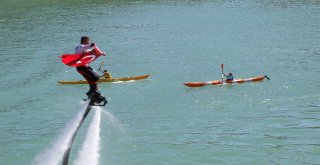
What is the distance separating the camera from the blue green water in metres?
32.6

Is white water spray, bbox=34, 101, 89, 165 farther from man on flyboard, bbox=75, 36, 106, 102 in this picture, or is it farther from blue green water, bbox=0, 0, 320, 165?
blue green water, bbox=0, 0, 320, 165

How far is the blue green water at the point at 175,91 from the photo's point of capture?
3262cm

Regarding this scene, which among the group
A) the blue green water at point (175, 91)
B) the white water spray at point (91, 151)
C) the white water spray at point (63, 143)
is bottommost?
the blue green water at point (175, 91)

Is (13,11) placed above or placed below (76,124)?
below

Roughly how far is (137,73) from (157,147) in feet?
75.5

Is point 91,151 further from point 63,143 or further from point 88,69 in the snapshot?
point 63,143

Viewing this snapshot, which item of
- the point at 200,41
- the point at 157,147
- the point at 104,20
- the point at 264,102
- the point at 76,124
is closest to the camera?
the point at 76,124

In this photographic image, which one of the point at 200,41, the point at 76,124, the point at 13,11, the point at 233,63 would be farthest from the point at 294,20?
the point at 76,124

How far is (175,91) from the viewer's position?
157 feet

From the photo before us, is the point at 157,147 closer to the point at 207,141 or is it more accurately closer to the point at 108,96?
the point at 207,141

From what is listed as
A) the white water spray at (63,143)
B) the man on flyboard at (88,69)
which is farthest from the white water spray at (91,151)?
the white water spray at (63,143)

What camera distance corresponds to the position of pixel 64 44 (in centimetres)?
7369

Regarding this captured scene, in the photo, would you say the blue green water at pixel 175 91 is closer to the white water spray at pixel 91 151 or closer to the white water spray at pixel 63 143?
the white water spray at pixel 91 151

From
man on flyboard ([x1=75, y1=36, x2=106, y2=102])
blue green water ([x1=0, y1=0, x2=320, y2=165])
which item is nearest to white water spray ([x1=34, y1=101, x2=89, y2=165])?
man on flyboard ([x1=75, y1=36, x2=106, y2=102])
